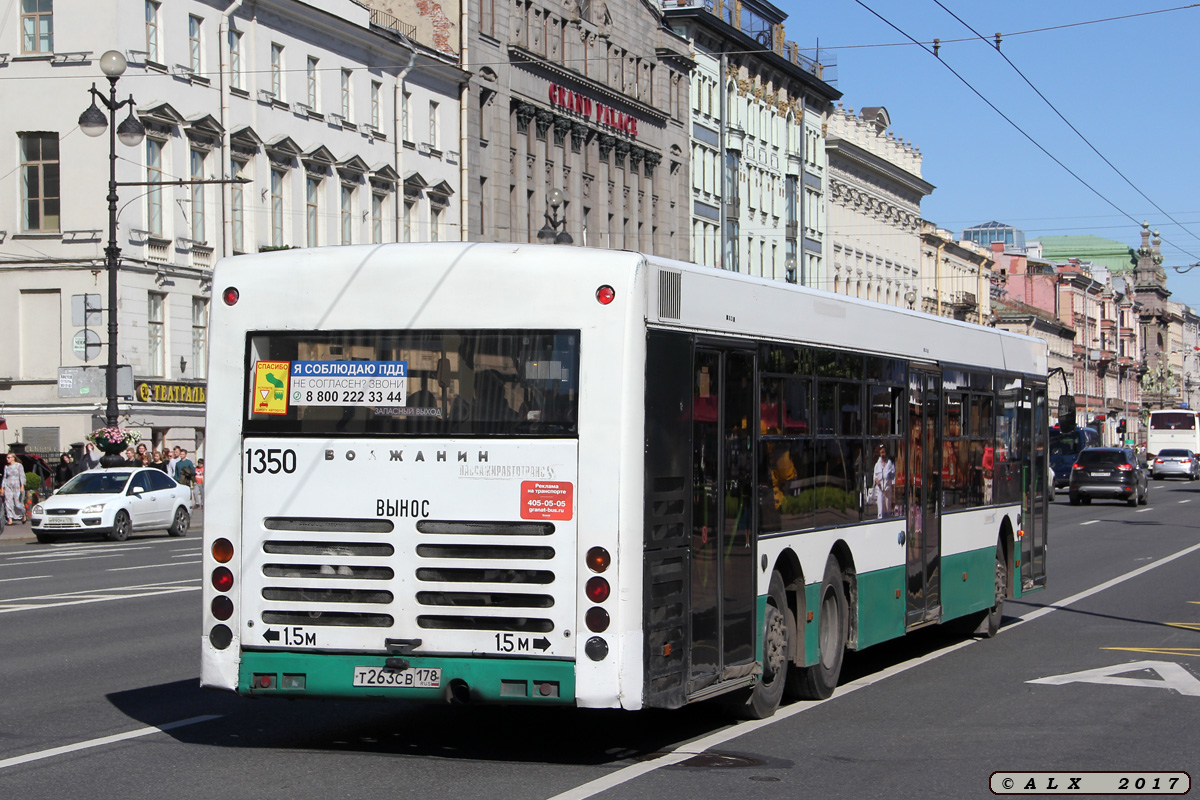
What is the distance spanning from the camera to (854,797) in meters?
8.30

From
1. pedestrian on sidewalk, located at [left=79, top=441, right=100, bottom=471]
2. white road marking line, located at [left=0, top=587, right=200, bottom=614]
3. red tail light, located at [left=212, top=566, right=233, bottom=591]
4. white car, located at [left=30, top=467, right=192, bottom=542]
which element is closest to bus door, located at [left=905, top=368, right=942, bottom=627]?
red tail light, located at [left=212, top=566, right=233, bottom=591]

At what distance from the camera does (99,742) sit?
9.61 meters

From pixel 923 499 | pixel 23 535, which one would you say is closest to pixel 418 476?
pixel 923 499

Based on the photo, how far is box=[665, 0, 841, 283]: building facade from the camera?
77.1 meters

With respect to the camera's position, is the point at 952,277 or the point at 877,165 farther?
the point at 952,277

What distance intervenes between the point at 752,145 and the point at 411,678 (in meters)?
73.3

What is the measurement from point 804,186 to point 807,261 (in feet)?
11.8

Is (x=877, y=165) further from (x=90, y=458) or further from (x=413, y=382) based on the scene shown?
(x=413, y=382)

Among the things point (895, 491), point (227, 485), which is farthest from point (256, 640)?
point (895, 491)

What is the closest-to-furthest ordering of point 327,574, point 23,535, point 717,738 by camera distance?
1. point 327,574
2. point 717,738
3. point 23,535

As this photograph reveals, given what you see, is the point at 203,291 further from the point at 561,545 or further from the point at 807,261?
the point at 807,261

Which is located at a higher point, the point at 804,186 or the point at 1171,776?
the point at 804,186

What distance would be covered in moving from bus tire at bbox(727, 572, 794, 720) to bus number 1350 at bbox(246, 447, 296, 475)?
2.94 meters

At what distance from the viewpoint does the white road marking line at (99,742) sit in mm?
9078
